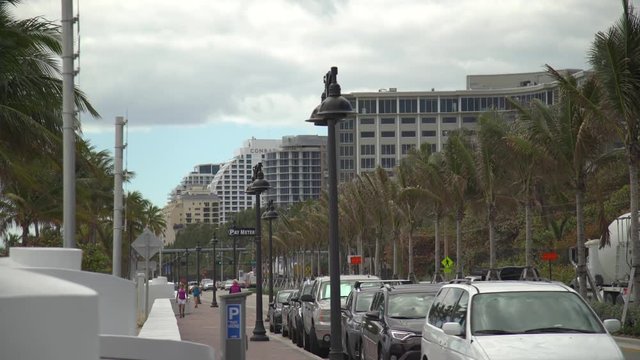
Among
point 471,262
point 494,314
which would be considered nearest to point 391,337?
point 494,314

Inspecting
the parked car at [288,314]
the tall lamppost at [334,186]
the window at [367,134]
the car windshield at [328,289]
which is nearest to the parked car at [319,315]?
the car windshield at [328,289]

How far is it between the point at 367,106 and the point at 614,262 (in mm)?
135959

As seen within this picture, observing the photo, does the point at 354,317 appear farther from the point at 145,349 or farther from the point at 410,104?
the point at 410,104

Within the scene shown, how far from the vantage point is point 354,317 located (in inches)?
817

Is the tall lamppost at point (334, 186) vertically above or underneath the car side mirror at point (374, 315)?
above

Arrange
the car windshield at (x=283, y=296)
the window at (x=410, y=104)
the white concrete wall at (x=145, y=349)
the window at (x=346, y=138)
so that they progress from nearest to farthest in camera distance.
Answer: the white concrete wall at (x=145, y=349), the car windshield at (x=283, y=296), the window at (x=410, y=104), the window at (x=346, y=138)

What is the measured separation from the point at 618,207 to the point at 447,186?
44.8ft

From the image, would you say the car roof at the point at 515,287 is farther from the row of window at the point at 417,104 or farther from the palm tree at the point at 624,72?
the row of window at the point at 417,104

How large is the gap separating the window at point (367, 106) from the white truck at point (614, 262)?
133065mm

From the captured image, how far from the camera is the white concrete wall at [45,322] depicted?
416cm

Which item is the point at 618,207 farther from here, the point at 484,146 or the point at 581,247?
the point at 581,247

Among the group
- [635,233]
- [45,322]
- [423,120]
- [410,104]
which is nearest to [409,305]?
[45,322]

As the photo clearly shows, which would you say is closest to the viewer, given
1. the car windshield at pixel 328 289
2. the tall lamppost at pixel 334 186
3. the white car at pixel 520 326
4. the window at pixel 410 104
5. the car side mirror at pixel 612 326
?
the white car at pixel 520 326

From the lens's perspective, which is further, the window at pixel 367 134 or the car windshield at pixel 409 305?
the window at pixel 367 134
